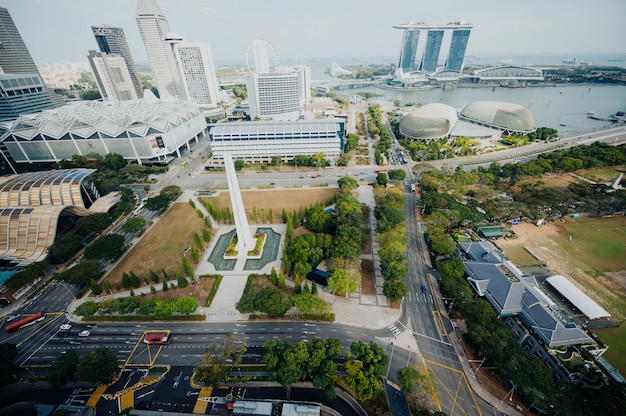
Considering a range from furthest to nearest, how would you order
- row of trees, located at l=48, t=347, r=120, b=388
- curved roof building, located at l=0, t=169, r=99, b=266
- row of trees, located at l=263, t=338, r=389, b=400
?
curved roof building, located at l=0, t=169, r=99, b=266
row of trees, located at l=48, t=347, r=120, b=388
row of trees, located at l=263, t=338, r=389, b=400

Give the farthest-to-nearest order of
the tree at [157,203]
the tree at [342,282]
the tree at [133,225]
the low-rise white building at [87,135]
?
the low-rise white building at [87,135] < the tree at [157,203] < the tree at [133,225] < the tree at [342,282]

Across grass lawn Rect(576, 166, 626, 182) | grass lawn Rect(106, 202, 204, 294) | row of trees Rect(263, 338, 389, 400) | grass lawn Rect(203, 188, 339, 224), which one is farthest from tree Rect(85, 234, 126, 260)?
grass lawn Rect(576, 166, 626, 182)

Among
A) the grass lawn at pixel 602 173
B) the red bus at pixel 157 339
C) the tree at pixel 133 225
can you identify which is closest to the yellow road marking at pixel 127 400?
the red bus at pixel 157 339

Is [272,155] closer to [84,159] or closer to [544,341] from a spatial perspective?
[84,159]

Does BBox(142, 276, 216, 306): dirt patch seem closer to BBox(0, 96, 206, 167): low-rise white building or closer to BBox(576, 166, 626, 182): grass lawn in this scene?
BBox(0, 96, 206, 167): low-rise white building

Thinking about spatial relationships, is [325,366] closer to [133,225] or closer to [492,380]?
[492,380]

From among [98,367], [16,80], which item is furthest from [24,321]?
[16,80]

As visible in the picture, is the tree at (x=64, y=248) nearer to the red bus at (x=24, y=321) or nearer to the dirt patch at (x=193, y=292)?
the red bus at (x=24, y=321)
